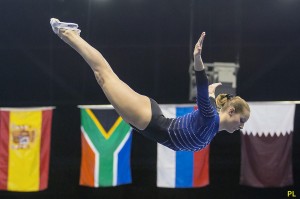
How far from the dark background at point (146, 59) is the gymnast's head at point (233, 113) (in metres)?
3.57

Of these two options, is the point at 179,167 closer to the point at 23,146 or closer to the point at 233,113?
the point at 23,146

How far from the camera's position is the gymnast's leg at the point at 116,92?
334 centimetres

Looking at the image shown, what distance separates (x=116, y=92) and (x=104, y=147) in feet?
11.1

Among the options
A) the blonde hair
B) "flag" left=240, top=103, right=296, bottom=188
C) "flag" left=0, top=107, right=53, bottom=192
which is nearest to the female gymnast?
the blonde hair

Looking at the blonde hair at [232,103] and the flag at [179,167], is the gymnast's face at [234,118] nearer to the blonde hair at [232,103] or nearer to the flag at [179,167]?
the blonde hair at [232,103]

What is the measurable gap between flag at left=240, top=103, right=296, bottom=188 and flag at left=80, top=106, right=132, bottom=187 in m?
1.86

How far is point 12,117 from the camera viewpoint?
265 inches

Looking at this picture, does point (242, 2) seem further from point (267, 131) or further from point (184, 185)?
point (184, 185)

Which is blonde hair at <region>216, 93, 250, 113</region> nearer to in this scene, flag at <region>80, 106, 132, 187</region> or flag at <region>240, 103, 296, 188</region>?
flag at <region>240, 103, 296, 188</region>

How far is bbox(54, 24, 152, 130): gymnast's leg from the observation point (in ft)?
11.0

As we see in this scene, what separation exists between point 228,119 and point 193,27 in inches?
147

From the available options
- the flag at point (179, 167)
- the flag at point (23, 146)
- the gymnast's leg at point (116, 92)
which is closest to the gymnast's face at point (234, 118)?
the gymnast's leg at point (116, 92)

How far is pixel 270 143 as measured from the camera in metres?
6.65

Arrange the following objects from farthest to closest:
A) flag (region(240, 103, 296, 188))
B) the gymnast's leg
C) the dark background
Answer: the dark background → flag (region(240, 103, 296, 188)) → the gymnast's leg
